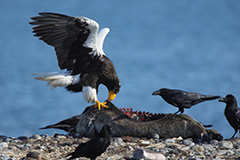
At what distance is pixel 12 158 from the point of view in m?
6.27

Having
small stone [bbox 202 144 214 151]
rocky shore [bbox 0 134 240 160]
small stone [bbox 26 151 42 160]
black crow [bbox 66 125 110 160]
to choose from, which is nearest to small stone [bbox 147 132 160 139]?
rocky shore [bbox 0 134 240 160]

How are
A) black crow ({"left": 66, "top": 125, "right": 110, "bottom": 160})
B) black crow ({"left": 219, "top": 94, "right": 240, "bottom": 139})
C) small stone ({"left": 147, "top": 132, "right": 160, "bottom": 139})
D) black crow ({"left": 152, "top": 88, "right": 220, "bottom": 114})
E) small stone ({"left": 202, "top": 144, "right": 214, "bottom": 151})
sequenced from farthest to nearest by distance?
black crow ({"left": 152, "top": 88, "right": 220, "bottom": 114}) → black crow ({"left": 219, "top": 94, "right": 240, "bottom": 139}) → small stone ({"left": 147, "top": 132, "right": 160, "bottom": 139}) → small stone ({"left": 202, "top": 144, "right": 214, "bottom": 151}) → black crow ({"left": 66, "top": 125, "right": 110, "bottom": 160})

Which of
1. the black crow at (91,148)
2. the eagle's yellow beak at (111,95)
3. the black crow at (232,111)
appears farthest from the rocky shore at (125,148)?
the eagle's yellow beak at (111,95)

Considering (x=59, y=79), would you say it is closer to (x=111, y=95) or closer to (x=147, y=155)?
(x=111, y=95)

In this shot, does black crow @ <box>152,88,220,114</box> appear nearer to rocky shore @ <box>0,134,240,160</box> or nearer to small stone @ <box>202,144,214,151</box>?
rocky shore @ <box>0,134,240,160</box>

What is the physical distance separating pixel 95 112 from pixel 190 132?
7.71ft

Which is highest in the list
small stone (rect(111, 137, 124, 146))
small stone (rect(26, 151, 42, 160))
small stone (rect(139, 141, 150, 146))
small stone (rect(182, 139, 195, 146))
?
small stone (rect(111, 137, 124, 146))

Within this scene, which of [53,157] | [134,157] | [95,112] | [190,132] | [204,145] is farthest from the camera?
[95,112]

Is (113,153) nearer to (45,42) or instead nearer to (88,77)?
(88,77)

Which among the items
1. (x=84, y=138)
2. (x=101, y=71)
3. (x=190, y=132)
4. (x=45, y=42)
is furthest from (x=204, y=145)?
(x=45, y=42)

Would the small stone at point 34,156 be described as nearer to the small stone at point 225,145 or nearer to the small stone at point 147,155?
the small stone at point 147,155

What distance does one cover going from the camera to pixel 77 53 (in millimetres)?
9273

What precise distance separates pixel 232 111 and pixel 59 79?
4.46 meters

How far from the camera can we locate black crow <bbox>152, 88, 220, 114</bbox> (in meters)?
8.67
